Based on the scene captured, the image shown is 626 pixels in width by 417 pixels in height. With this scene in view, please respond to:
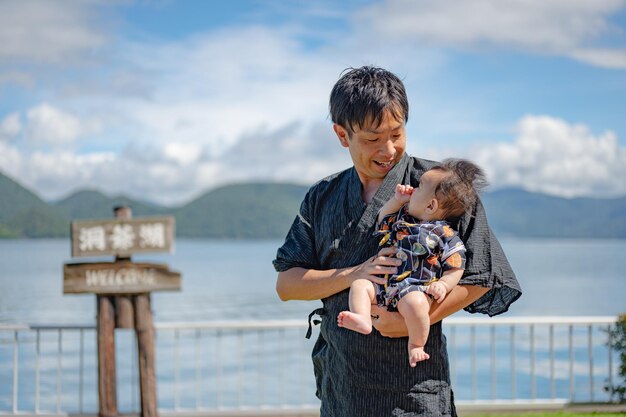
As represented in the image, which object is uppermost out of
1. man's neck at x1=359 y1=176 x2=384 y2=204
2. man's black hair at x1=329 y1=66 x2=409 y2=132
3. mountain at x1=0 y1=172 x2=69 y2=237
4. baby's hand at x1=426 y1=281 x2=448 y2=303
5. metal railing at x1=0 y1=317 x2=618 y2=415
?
mountain at x1=0 y1=172 x2=69 y2=237

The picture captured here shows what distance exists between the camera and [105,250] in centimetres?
568

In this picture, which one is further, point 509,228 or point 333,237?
point 509,228

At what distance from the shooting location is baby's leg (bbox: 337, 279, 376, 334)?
1.60m

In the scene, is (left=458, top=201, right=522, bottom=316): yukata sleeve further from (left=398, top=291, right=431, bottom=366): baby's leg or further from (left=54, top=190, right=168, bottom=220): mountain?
(left=54, top=190, right=168, bottom=220): mountain

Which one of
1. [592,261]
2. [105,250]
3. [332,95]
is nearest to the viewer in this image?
[332,95]

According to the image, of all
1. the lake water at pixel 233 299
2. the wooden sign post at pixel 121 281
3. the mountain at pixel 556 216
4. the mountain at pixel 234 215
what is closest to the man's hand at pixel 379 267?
the wooden sign post at pixel 121 281

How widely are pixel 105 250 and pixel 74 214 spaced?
85.9 meters

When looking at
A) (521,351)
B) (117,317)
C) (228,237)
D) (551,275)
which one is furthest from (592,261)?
(117,317)

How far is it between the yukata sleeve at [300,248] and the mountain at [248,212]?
196 feet

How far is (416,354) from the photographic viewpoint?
1.58 meters

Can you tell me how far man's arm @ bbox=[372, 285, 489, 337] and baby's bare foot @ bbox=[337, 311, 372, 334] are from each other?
42mm

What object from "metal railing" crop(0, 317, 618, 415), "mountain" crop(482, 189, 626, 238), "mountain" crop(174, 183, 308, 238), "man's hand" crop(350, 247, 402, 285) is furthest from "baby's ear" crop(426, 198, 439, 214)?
"mountain" crop(482, 189, 626, 238)

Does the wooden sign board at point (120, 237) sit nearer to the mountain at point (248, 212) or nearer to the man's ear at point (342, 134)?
the man's ear at point (342, 134)

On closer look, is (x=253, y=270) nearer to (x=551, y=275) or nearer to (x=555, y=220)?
(x=551, y=275)
